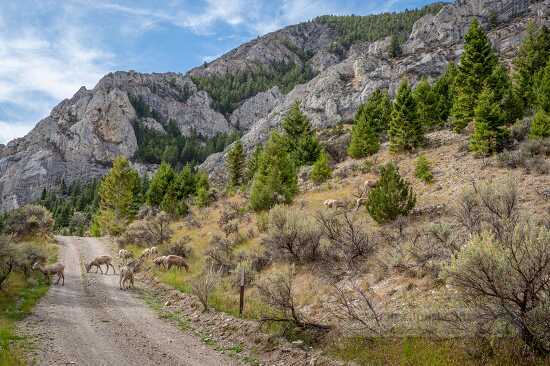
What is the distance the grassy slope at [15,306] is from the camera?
7945mm

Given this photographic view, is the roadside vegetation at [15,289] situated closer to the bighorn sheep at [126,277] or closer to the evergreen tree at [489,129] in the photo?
the bighorn sheep at [126,277]

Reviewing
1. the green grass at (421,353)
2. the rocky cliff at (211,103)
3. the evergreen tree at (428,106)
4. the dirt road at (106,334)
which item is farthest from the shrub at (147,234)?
the rocky cliff at (211,103)

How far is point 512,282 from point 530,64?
49.5 meters

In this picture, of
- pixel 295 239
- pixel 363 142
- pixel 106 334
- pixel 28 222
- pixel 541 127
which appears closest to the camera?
pixel 106 334

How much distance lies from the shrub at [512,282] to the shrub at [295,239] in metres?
8.81

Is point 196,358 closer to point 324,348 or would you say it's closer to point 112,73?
point 324,348

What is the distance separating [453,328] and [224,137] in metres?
144

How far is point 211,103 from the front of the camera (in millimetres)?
167500

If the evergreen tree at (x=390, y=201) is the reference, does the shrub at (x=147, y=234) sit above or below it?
below

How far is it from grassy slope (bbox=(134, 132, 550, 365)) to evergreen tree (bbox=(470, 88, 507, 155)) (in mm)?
1332

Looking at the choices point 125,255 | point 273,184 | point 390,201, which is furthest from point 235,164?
point 390,201

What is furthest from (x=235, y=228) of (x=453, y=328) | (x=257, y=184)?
(x=453, y=328)

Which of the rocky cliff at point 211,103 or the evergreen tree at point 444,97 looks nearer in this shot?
the evergreen tree at point 444,97

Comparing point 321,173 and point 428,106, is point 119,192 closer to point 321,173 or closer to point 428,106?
point 321,173
